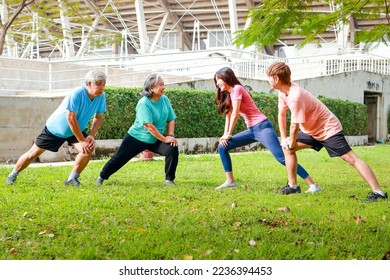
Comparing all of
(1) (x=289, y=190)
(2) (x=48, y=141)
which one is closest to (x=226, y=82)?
(1) (x=289, y=190)

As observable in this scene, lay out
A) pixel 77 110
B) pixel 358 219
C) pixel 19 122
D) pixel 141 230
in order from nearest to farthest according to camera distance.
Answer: pixel 141 230, pixel 358 219, pixel 77 110, pixel 19 122

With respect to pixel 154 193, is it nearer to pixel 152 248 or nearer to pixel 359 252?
pixel 152 248

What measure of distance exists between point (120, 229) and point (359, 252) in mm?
1780

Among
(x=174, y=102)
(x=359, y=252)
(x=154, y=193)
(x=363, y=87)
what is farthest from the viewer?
(x=363, y=87)

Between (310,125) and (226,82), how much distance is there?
1.16 m

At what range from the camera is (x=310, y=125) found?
635 centimetres

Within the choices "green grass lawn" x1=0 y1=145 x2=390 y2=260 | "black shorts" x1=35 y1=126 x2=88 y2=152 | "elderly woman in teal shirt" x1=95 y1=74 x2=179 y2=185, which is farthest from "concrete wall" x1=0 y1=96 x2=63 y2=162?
"elderly woman in teal shirt" x1=95 y1=74 x2=179 y2=185

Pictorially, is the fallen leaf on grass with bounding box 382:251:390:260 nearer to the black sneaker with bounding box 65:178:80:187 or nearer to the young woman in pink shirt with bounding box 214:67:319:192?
the young woman in pink shirt with bounding box 214:67:319:192

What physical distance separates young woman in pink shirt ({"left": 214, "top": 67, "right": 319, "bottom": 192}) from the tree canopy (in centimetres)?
88

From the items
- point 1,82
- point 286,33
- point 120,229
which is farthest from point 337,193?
point 1,82

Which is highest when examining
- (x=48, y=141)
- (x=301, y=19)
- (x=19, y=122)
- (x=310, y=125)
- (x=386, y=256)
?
(x=301, y=19)

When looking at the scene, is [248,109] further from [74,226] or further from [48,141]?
[74,226]

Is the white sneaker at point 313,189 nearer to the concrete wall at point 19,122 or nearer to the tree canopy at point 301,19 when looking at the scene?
the tree canopy at point 301,19

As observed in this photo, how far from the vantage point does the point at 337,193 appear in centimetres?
691
